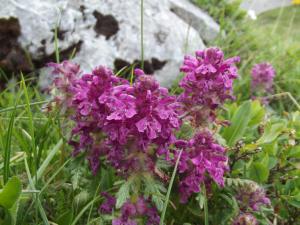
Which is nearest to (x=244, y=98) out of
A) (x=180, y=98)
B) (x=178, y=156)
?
(x=180, y=98)

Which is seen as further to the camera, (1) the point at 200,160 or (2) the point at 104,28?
(2) the point at 104,28

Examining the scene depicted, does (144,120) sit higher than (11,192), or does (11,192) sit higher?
(144,120)

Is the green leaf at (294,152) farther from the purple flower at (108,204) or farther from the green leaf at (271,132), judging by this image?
the purple flower at (108,204)

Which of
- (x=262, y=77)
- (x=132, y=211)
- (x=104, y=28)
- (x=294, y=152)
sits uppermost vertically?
(x=104, y=28)

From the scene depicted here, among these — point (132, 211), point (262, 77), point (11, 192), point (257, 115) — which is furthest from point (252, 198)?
point (262, 77)

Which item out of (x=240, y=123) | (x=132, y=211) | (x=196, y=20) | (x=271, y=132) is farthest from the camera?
(x=196, y=20)

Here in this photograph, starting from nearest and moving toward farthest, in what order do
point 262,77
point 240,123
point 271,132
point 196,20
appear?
point 271,132, point 240,123, point 262,77, point 196,20

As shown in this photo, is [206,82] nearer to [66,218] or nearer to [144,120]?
[144,120]
